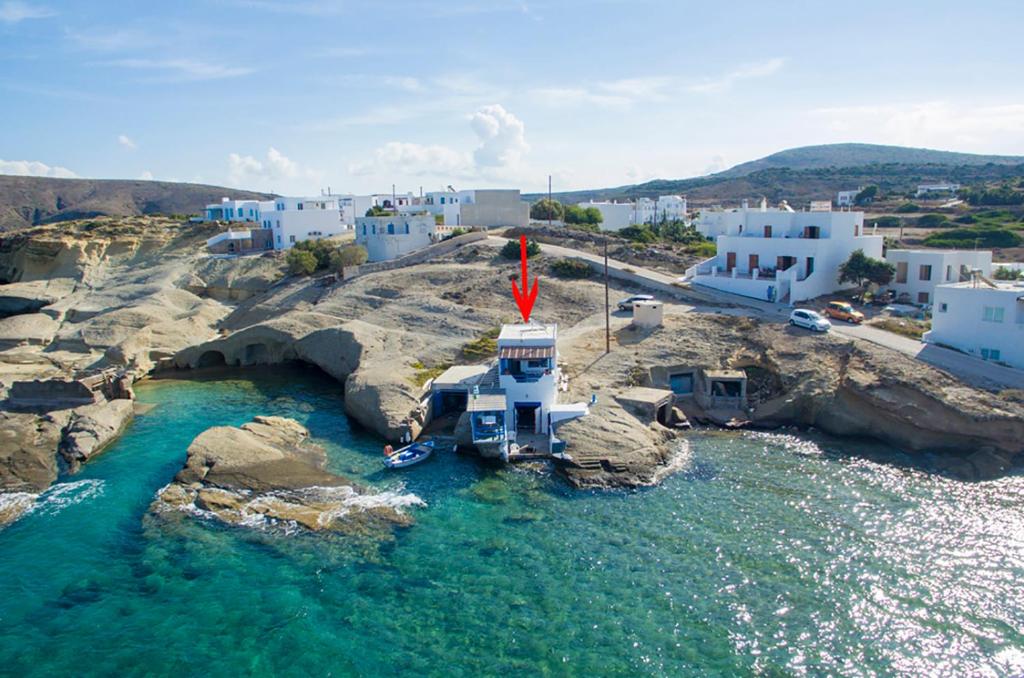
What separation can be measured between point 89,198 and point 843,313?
172309 millimetres

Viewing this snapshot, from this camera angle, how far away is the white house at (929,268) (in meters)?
43.6

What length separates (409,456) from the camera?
30781 mm

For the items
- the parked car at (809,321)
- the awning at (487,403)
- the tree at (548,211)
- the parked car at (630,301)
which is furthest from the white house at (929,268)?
the tree at (548,211)

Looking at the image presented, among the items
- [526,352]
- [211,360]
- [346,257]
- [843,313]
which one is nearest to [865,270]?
[843,313]

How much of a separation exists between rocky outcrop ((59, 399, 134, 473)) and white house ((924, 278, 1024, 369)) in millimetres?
41849

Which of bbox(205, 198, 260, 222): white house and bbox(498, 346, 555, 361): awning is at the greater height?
bbox(205, 198, 260, 222): white house

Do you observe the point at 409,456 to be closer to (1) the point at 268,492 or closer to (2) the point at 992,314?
(1) the point at 268,492

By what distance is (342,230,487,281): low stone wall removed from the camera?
60125mm

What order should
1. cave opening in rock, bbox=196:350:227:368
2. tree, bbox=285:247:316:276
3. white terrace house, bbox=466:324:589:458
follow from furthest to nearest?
tree, bbox=285:247:316:276
cave opening in rock, bbox=196:350:227:368
white terrace house, bbox=466:324:589:458

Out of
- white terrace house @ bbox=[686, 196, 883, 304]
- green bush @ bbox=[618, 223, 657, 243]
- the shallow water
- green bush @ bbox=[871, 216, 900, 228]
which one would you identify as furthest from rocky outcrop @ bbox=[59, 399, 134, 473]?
green bush @ bbox=[871, 216, 900, 228]

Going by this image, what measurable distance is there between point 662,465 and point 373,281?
108 ft

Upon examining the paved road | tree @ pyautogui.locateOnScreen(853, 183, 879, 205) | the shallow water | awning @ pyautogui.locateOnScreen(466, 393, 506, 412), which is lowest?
the shallow water

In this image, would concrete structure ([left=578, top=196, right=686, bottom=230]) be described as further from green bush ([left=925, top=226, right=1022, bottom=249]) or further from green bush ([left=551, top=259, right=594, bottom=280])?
green bush ([left=551, top=259, right=594, bottom=280])

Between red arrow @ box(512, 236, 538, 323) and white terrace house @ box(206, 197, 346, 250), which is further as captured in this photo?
white terrace house @ box(206, 197, 346, 250)
